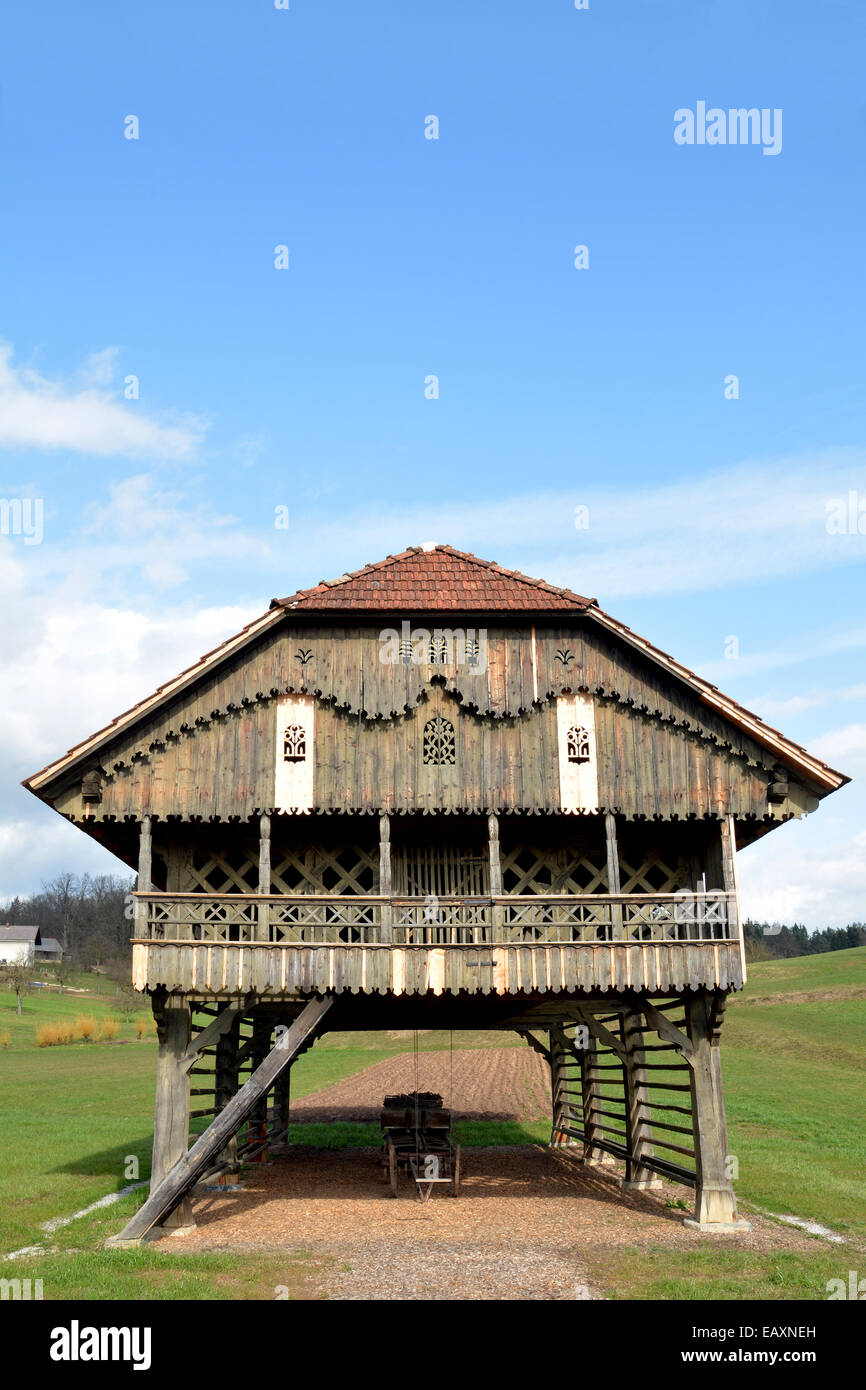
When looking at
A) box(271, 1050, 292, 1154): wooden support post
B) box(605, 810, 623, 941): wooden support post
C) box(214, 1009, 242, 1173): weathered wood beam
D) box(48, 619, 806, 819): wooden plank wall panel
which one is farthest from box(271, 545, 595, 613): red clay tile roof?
box(271, 1050, 292, 1154): wooden support post

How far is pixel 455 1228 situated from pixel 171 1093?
4.91m

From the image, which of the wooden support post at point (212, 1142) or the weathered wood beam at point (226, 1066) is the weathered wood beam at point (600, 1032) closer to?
the wooden support post at point (212, 1142)

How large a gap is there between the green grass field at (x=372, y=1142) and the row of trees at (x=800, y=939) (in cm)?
10351

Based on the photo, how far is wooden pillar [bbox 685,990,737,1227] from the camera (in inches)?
674

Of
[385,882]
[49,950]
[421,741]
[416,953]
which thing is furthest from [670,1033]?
[49,950]

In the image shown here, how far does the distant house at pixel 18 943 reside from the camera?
137 metres

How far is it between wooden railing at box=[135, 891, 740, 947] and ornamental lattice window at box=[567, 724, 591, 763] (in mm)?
2297

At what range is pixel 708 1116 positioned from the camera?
697 inches

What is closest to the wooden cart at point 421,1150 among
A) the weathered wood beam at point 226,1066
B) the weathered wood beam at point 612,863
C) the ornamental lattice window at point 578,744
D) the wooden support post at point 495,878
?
the weathered wood beam at point 226,1066

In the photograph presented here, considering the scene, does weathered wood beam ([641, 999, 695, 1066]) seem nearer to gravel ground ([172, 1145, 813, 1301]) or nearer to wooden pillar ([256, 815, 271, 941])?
gravel ground ([172, 1145, 813, 1301])

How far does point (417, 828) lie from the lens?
63.8 ft

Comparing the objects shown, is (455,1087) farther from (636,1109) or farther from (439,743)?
(439,743)
